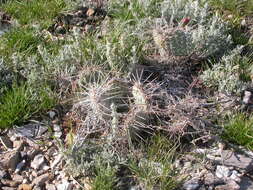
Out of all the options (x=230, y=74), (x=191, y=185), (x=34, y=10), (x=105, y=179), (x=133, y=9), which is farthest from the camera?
(x=34, y=10)

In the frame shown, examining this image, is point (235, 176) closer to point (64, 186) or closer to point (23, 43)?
point (64, 186)

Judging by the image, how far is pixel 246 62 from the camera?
3.96m

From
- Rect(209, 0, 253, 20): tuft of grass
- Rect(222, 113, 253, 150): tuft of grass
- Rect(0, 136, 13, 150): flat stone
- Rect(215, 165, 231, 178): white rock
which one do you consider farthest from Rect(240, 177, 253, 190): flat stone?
Rect(209, 0, 253, 20): tuft of grass

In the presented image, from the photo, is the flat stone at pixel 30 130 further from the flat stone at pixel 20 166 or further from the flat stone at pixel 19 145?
the flat stone at pixel 20 166

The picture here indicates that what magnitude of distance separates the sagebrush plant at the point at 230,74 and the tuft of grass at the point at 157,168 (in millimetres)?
864

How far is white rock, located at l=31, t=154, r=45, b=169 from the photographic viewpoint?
10.3 feet

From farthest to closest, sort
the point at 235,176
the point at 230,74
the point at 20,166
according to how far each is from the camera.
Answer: the point at 230,74 < the point at 20,166 < the point at 235,176

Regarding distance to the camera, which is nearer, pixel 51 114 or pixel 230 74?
pixel 51 114

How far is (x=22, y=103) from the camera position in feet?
11.0

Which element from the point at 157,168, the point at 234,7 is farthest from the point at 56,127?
the point at 234,7

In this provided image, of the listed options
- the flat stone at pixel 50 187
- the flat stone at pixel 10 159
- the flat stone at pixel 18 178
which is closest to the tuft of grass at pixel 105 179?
the flat stone at pixel 50 187

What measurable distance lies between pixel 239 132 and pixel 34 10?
274 centimetres

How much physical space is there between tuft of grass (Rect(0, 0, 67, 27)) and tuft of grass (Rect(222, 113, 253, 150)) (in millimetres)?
2352

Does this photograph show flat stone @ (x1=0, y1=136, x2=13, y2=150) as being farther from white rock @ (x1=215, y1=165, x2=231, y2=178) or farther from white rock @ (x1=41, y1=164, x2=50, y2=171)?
white rock @ (x1=215, y1=165, x2=231, y2=178)
